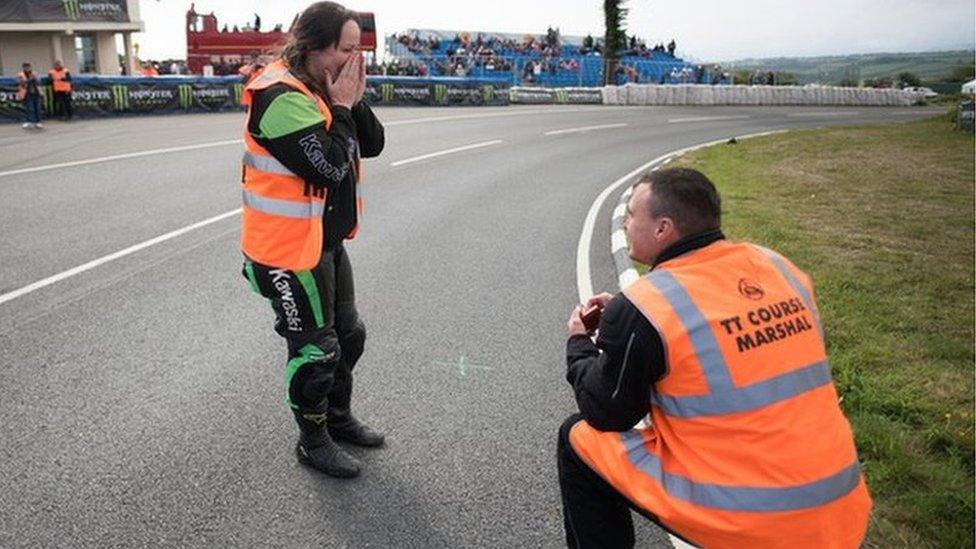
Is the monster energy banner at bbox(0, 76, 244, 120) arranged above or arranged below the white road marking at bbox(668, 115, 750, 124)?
above

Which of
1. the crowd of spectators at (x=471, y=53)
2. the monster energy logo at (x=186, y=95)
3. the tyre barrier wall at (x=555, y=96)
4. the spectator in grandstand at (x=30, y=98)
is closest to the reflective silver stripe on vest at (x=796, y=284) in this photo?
the spectator in grandstand at (x=30, y=98)

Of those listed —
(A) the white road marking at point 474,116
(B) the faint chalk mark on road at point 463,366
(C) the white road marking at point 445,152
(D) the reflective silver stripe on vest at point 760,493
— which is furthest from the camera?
(A) the white road marking at point 474,116

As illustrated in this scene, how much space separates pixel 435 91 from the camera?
2781 centimetres

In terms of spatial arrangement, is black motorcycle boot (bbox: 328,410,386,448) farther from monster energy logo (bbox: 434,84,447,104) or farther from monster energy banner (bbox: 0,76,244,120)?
monster energy logo (bbox: 434,84,447,104)

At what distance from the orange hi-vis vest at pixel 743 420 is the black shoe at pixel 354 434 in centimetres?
187

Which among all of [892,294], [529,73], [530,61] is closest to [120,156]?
[892,294]

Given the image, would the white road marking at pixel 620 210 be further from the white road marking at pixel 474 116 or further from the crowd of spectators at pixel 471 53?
the crowd of spectators at pixel 471 53

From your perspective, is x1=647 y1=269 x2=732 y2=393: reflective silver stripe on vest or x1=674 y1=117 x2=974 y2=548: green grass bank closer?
x1=647 y1=269 x2=732 y2=393: reflective silver stripe on vest

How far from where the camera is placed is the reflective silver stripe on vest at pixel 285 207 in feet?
10.0

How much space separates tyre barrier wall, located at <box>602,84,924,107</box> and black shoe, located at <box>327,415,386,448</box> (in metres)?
29.7

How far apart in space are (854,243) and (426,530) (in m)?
6.88

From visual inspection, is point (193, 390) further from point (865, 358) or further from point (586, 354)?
point (865, 358)

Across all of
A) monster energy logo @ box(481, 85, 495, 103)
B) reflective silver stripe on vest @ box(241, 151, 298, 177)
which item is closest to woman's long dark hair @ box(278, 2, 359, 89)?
Answer: reflective silver stripe on vest @ box(241, 151, 298, 177)

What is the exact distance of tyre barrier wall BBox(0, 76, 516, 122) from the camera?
19719mm
